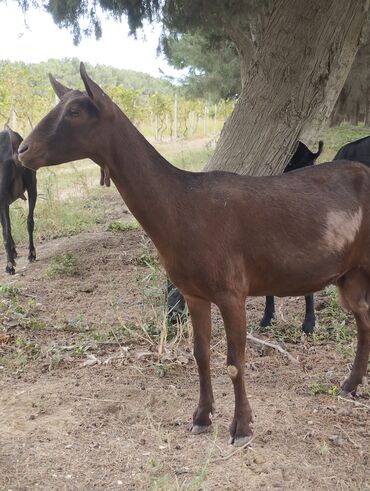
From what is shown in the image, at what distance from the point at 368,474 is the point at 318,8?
159 inches

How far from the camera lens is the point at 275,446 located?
328 cm

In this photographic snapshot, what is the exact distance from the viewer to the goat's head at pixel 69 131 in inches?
123

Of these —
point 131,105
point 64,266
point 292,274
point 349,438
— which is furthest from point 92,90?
point 131,105

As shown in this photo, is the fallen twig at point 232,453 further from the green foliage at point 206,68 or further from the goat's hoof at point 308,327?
the green foliage at point 206,68

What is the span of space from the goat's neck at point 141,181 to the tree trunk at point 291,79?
2402mm

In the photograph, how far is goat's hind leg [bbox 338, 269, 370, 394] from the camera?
3.83m

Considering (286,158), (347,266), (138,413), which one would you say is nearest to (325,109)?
(286,158)

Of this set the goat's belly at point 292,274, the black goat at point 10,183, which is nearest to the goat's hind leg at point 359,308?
the goat's belly at point 292,274

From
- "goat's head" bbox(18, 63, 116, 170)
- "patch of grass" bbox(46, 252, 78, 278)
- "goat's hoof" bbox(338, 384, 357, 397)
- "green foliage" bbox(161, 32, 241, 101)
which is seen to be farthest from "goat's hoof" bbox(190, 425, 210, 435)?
"green foliage" bbox(161, 32, 241, 101)

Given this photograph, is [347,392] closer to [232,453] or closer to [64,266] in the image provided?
[232,453]

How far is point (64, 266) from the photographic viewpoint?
6832 millimetres

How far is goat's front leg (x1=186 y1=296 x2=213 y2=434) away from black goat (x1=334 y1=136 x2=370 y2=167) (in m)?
2.58

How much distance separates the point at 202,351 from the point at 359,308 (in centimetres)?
108

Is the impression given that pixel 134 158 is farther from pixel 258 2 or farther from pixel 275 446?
pixel 258 2
